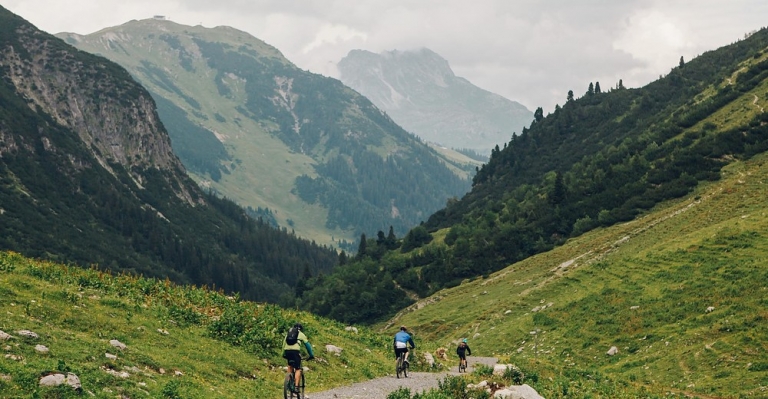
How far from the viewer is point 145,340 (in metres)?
29.1

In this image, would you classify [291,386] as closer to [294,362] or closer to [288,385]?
[288,385]

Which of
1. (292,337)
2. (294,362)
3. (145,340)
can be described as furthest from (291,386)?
(145,340)

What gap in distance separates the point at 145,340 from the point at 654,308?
4028 cm

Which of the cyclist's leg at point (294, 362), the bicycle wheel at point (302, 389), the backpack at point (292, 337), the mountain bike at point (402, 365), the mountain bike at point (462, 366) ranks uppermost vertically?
the backpack at point (292, 337)

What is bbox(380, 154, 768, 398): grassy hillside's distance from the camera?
38.2m

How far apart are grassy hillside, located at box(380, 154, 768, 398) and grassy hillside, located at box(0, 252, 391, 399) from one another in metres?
12.4

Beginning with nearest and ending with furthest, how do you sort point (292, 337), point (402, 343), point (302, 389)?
point (302, 389) → point (292, 337) → point (402, 343)

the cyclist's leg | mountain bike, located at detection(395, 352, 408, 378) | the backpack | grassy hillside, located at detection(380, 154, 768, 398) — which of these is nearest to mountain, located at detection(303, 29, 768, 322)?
grassy hillside, located at detection(380, 154, 768, 398)

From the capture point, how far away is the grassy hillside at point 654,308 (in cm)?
3825

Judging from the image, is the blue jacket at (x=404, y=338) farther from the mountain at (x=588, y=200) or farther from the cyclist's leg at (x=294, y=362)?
the mountain at (x=588, y=200)

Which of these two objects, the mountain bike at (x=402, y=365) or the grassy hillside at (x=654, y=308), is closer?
the mountain bike at (x=402, y=365)

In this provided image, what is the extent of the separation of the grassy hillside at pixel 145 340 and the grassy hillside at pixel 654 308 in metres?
12.4

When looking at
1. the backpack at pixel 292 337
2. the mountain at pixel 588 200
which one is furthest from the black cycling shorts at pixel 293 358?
the mountain at pixel 588 200

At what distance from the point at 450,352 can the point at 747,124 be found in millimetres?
89998
